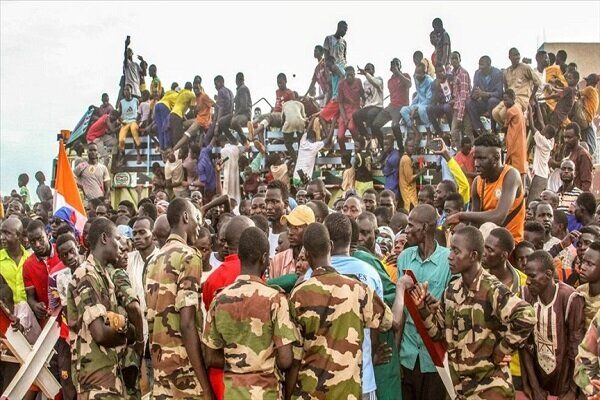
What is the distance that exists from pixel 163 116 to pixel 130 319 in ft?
41.8

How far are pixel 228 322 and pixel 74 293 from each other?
146 centimetres

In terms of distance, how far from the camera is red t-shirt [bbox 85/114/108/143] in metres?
19.4

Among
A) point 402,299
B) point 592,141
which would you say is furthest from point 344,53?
point 402,299

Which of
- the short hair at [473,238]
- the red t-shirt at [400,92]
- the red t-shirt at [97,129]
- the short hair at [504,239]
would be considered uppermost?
the red t-shirt at [400,92]

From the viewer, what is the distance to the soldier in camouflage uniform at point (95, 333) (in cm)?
552

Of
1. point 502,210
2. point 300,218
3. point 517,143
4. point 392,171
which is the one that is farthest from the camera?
point 392,171

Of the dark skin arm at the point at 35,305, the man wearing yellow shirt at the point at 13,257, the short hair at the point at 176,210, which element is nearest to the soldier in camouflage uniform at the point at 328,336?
the short hair at the point at 176,210

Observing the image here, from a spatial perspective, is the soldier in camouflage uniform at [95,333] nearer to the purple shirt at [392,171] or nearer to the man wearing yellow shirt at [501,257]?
the man wearing yellow shirt at [501,257]

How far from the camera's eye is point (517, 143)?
12.6 m

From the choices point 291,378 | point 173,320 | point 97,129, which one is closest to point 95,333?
point 173,320

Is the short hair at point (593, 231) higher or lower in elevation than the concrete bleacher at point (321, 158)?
lower

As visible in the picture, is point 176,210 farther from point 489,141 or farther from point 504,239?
point 489,141

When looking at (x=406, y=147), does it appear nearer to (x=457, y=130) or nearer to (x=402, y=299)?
(x=457, y=130)

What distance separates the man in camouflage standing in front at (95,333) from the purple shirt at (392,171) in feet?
29.2
